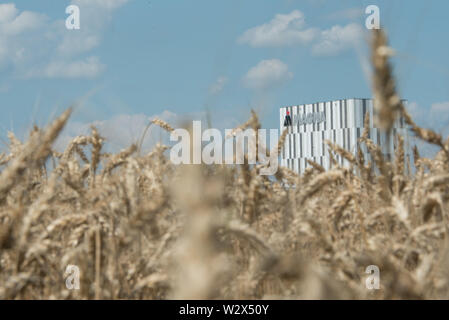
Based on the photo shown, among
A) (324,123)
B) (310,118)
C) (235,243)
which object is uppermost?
(310,118)

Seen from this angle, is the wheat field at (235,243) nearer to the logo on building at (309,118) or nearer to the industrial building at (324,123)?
the industrial building at (324,123)

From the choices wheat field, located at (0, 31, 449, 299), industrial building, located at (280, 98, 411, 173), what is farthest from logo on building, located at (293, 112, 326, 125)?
wheat field, located at (0, 31, 449, 299)

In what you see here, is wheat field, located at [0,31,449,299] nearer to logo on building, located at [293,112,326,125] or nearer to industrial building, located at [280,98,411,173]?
industrial building, located at [280,98,411,173]

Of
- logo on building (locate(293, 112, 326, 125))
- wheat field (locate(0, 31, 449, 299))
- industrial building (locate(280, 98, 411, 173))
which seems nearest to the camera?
wheat field (locate(0, 31, 449, 299))

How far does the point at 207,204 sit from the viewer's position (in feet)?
2.22

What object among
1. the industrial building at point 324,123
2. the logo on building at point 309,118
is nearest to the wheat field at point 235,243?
the industrial building at point 324,123

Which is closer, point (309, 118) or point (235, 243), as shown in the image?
point (235, 243)

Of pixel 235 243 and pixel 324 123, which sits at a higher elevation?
pixel 324 123

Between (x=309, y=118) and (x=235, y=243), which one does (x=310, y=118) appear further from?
(x=235, y=243)

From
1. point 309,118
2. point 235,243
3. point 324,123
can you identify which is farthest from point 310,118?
point 235,243
